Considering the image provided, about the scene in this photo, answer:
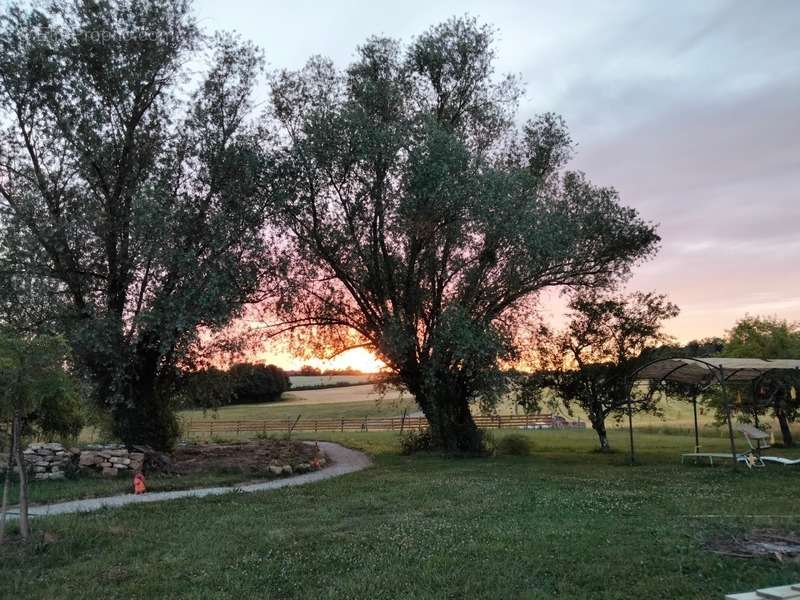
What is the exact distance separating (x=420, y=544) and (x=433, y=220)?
36.6 feet

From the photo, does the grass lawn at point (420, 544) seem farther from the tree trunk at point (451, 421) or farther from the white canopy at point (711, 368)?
the tree trunk at point (451, 421)

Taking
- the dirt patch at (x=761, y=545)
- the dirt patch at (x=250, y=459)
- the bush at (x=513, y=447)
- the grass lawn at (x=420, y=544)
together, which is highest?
the dirt patch at (x=761, y=545)

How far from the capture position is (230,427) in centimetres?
4581

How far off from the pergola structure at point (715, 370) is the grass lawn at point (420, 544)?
3771 mm

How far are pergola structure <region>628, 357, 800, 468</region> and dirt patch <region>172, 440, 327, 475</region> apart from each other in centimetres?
991

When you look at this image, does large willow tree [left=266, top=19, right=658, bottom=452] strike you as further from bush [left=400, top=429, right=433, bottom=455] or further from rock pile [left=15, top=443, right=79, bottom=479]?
rock pile [left=15, top=443, right=79, bottom=479]

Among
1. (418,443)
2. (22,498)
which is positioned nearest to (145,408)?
(418,443)

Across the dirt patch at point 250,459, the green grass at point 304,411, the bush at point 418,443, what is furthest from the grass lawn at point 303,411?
the dirt patch at point 250,459

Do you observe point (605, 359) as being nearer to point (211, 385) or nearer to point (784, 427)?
point (784, 427)

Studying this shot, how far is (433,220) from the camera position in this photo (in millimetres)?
17453

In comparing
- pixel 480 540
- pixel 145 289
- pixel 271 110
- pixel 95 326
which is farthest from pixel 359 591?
pixel 271 110

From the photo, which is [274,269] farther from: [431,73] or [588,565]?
[588,565]

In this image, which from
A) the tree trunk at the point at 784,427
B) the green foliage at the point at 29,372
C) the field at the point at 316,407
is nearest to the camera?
the green foliage at the point at 29,372

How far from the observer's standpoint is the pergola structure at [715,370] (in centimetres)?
1627
